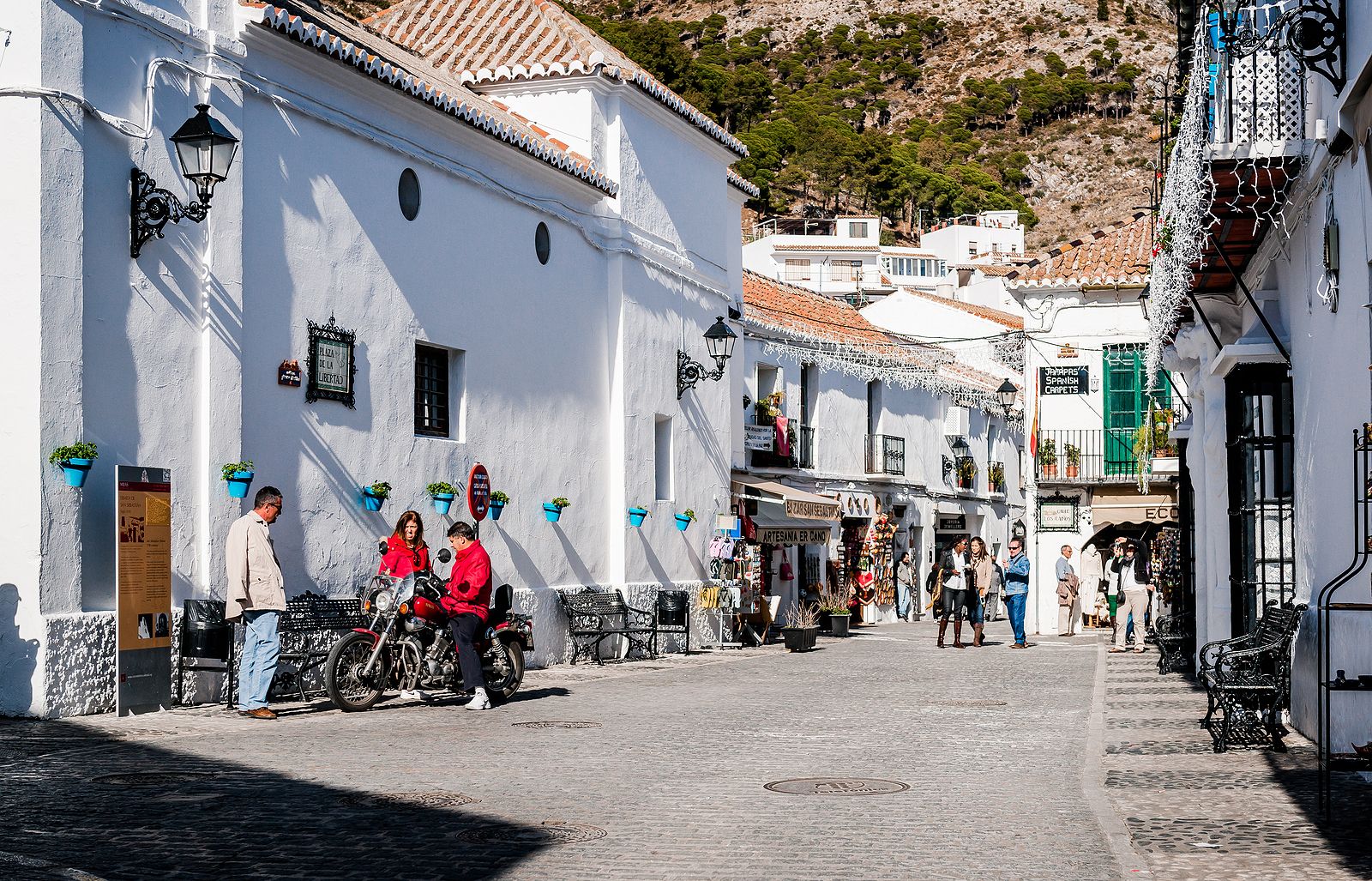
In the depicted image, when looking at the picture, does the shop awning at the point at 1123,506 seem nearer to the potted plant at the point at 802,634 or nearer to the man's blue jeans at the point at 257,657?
the potted plant at the point at 802,634

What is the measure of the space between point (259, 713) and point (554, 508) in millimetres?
7945


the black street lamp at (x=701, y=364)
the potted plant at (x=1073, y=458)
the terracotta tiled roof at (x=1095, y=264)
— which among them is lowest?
the potted plant at (x=1073, y=458)

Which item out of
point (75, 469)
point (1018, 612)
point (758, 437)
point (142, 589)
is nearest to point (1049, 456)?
point (758, 437)

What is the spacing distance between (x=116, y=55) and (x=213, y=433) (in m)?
3.25

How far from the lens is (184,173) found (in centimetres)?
1297

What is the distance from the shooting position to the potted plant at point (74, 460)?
1171cm

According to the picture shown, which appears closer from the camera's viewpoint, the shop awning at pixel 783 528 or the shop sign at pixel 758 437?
the shop awning at pixel 783 528

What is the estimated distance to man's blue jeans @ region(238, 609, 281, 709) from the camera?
12383mm

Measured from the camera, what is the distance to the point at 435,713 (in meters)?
13.1

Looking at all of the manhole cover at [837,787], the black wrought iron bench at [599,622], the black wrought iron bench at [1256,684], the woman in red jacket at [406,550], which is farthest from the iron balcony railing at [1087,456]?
the manhole cover at [837,787]

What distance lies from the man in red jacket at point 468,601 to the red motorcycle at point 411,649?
172 mm

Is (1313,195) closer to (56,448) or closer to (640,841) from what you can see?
(640,841)

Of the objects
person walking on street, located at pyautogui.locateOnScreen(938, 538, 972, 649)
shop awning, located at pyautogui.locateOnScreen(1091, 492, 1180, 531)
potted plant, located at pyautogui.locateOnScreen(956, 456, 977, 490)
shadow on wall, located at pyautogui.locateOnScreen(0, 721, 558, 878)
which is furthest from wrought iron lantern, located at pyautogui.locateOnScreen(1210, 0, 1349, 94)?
potted plant, located at pyautogui.locateOnScreen(956, 456, 977, 490)

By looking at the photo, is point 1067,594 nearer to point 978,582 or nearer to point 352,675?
point 978,582
